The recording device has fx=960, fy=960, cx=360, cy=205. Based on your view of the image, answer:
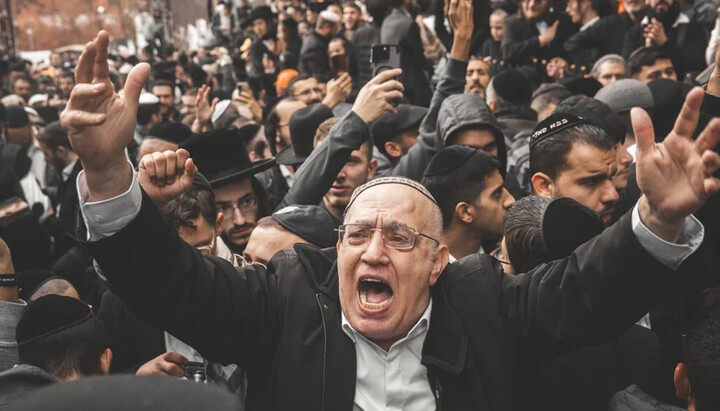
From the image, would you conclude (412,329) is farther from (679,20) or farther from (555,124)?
(679,20)

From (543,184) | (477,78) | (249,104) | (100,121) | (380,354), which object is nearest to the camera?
(100,121)

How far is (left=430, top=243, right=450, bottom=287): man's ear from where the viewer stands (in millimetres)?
3039

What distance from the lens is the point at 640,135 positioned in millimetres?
2432

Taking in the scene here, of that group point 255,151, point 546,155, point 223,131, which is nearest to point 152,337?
point 223,131

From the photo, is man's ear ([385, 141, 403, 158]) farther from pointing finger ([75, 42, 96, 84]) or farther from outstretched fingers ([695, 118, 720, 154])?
outstretched fingers ([695, 118, 720, 154])

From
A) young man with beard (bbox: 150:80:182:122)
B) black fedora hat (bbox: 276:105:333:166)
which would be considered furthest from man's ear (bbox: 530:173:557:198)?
young man with beard (bbox: 150:80:182:122)

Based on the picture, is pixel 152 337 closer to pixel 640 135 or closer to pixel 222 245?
pixel 222 245

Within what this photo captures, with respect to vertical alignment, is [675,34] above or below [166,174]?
below

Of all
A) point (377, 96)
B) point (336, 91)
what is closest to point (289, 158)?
point (336, 91)

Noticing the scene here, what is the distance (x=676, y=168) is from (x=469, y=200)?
1.80 metres

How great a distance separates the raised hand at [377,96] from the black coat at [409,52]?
308 cm

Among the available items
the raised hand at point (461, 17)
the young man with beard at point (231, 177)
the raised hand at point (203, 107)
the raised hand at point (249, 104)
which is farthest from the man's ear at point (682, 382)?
the raised hand at point (249, 104)

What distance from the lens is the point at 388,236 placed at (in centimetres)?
298

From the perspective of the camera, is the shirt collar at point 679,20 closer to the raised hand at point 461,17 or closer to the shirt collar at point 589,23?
the shirt collar at point 589,23
